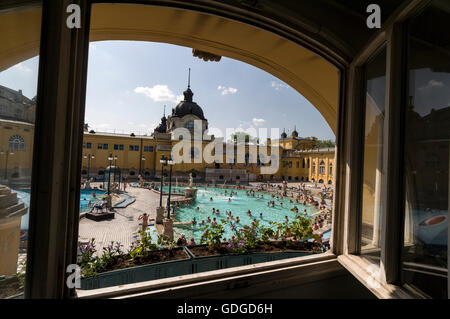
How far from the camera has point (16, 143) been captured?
110 cm

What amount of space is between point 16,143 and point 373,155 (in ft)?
7.76

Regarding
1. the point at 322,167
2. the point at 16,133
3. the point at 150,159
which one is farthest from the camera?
the point at 150,159

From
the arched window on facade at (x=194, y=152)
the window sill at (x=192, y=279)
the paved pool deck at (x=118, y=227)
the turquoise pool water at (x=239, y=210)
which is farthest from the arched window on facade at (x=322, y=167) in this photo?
the window sill at (x=192, y=279)

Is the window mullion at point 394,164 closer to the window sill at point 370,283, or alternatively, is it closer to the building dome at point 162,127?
the window sill at point 370,283

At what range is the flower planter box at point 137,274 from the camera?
71.0 inches

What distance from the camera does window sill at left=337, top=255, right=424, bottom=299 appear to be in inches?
54.6

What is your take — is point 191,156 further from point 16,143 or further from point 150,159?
point 16,143

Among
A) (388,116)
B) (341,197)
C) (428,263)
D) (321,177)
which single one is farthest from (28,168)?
(321,177)

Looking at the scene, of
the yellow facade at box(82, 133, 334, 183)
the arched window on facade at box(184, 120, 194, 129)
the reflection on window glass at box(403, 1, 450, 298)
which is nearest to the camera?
the reflection on window glass at box(403, 1, 450, 298)

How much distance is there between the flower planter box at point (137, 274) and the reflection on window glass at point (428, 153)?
1.70 metres

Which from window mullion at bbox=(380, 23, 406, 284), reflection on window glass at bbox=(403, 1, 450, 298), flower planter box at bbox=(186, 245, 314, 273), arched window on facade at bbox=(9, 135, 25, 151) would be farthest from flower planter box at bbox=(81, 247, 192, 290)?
reflection on window glass at bbox=(403, 1, 450, 298)

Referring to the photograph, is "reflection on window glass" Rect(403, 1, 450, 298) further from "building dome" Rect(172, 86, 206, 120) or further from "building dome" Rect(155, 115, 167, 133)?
"building dome" Rect(155, 115, 167, 133)

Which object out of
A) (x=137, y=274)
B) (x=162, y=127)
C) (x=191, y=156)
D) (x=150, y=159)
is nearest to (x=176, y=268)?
(x=137, y=274)
